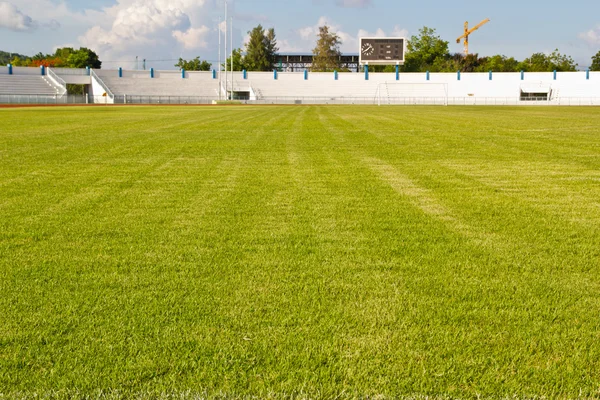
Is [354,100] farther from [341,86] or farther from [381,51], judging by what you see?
[381,51]

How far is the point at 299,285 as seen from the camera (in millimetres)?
3742

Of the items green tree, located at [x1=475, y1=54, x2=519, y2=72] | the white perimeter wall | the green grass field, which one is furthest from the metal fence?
the green grass field

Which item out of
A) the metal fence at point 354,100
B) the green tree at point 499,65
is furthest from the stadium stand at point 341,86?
the green tree at point 499,65

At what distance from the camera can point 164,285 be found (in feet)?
12.2

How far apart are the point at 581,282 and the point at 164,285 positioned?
3.00 meters

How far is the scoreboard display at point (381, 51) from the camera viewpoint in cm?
7662

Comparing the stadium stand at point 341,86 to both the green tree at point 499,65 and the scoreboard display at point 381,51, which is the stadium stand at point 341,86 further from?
the green tree at point 499,65

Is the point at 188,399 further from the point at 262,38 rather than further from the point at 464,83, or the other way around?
the point at 262,38

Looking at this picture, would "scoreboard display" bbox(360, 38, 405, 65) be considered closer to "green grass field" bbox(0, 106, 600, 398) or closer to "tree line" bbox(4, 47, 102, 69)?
"tree line" bbox(4, 47, 102, 69)

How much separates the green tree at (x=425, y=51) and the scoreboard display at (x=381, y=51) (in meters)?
23.6

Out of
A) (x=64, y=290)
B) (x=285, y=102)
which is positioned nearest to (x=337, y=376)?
(x=64, y=290)

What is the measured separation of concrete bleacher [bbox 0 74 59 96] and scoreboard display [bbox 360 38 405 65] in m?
41.9

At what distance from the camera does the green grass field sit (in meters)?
2.62

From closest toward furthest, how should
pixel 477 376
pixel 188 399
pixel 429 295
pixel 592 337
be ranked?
pixel 188 399 → pixel 477 376 → pixel 592 337 → pixel 429 295
